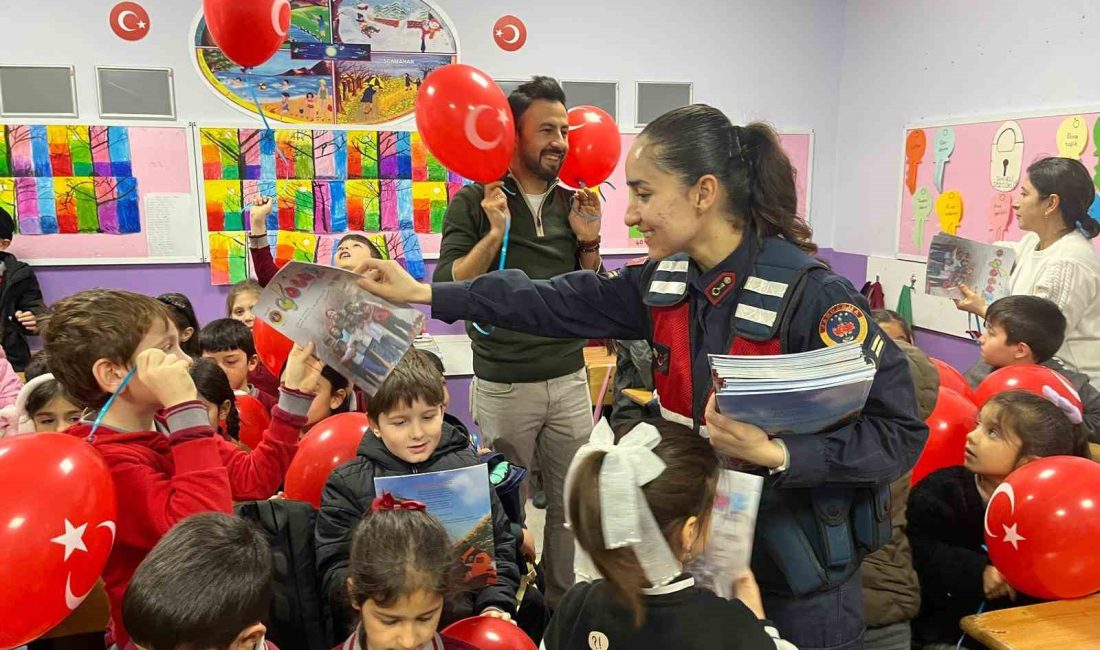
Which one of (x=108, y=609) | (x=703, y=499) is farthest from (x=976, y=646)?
(x=108, y=609)

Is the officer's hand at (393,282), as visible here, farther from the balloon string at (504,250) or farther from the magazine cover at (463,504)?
the balloon string at (504,250)

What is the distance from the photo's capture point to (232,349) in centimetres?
315

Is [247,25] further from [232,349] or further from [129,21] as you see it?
[129,21]

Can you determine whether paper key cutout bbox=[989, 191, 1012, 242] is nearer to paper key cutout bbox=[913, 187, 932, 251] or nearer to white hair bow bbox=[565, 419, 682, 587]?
paper key cutout bbox=[913, 187, 932, 251]

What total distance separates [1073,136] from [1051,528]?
9.07ft

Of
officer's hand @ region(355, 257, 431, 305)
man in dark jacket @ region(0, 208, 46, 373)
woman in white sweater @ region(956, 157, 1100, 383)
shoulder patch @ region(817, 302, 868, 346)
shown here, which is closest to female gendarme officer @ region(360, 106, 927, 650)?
shoulder patch @ region(817, 302, 868, 346)

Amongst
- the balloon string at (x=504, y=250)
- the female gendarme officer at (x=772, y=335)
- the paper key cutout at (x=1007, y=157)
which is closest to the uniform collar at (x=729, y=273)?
the female gendarme officer at (x=772, y=335)

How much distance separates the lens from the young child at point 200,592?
130cm

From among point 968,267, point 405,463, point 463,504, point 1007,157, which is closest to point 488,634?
point 463,504

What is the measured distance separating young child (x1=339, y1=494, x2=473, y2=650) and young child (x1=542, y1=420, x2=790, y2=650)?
43 centimetres

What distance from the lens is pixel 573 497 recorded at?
1210 millimetres

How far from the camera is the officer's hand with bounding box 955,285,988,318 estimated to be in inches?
123

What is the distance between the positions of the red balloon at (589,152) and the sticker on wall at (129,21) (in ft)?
9.55

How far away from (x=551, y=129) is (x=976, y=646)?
1.95m
